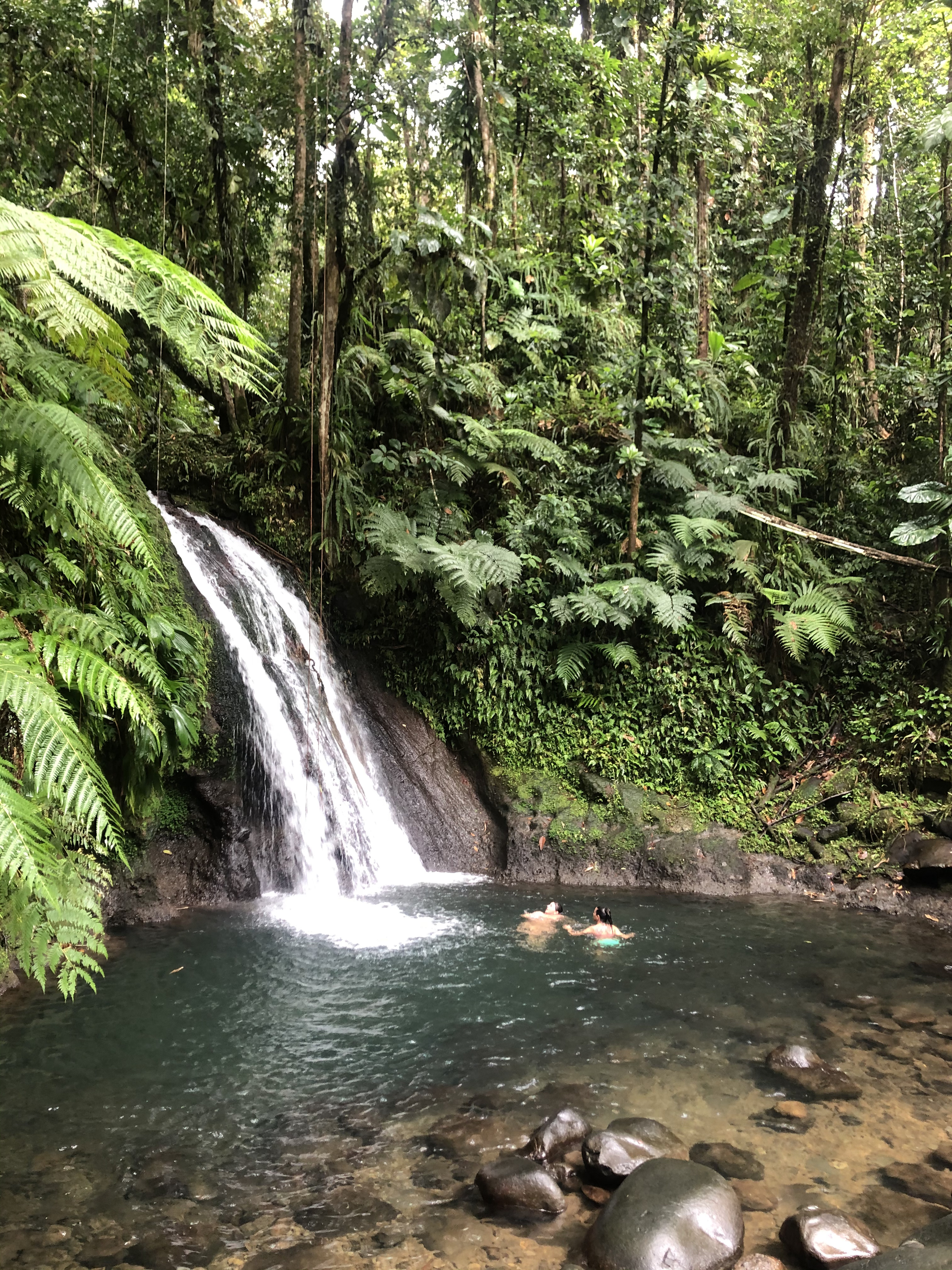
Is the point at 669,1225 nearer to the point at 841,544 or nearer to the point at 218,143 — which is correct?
the point at 841,544

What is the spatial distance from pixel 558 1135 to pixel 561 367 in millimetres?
9856

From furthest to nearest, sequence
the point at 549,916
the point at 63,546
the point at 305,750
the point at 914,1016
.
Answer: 1. the point at 305,750
2. the point at 549,916
3. the point at 914,1016
4. the point at 63,546

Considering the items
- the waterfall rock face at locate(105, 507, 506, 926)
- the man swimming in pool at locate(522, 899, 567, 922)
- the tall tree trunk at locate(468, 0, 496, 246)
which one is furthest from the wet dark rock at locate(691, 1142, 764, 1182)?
the tall tree trunk at locate(468, 0, 496, 246)

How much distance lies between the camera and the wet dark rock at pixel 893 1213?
9.86 feet

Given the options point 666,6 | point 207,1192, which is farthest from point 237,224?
point 207,1192

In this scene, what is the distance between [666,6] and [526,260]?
3.81m

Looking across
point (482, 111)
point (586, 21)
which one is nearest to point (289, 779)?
point (482, 111)

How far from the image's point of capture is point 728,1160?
11.3 ft

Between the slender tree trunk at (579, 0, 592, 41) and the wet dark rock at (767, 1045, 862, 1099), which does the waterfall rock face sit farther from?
the slender tree trunk at (579, 0, 592, 41)

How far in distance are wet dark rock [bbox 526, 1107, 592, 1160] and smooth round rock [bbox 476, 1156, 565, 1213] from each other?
0.18m

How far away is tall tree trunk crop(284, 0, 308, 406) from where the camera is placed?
7641 millimetres

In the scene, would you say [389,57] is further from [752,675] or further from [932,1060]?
[932,1060]

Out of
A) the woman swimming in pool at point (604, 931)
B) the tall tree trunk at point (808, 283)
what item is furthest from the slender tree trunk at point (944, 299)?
the woman swimming in pool at point (604, 931)

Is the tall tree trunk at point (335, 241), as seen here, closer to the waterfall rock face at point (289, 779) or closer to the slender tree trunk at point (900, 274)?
the waterfall rock face at point (289, 779)
